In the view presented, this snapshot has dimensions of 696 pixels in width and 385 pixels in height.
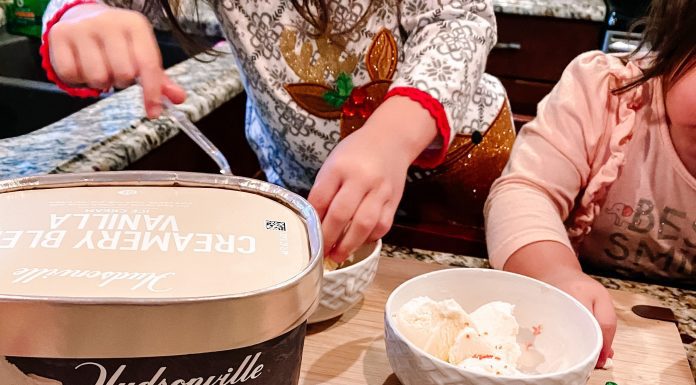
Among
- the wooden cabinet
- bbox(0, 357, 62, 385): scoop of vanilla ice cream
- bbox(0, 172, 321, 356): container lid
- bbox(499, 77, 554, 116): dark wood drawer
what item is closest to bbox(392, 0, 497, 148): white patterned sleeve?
bbox(0, 172, 321, 356): container lid

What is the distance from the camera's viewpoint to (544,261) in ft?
2.61

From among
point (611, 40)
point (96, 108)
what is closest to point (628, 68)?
point (96, 108)

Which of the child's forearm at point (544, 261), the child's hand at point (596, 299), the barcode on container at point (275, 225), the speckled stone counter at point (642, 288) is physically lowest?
the speckled stone counter at point (642, 288)

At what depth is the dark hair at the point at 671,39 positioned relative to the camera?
0.86 meters

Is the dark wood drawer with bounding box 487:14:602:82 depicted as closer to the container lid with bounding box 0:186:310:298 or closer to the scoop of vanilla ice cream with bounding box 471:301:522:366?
the scoop of vanilla ice cream with bounding box 471:301:522:366

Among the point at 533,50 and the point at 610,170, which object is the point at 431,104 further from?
the point at 533,50

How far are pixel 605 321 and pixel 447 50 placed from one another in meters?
0.37

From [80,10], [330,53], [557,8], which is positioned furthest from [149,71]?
[557,8]

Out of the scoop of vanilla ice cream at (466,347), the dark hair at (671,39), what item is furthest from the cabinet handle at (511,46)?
the scoop of vanilla ice cream at (466,347)

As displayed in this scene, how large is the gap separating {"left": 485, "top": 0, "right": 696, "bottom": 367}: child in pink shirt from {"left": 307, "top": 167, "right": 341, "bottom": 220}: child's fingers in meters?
0.34

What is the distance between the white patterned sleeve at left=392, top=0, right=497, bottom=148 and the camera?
766 millimetres

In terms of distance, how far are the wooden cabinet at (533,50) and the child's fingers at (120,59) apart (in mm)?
1782

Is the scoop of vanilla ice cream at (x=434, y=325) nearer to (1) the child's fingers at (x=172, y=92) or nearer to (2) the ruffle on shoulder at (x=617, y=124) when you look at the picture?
(1) the child's fingers at (x=172, y=92)

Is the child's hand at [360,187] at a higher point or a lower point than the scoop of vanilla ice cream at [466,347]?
higher
